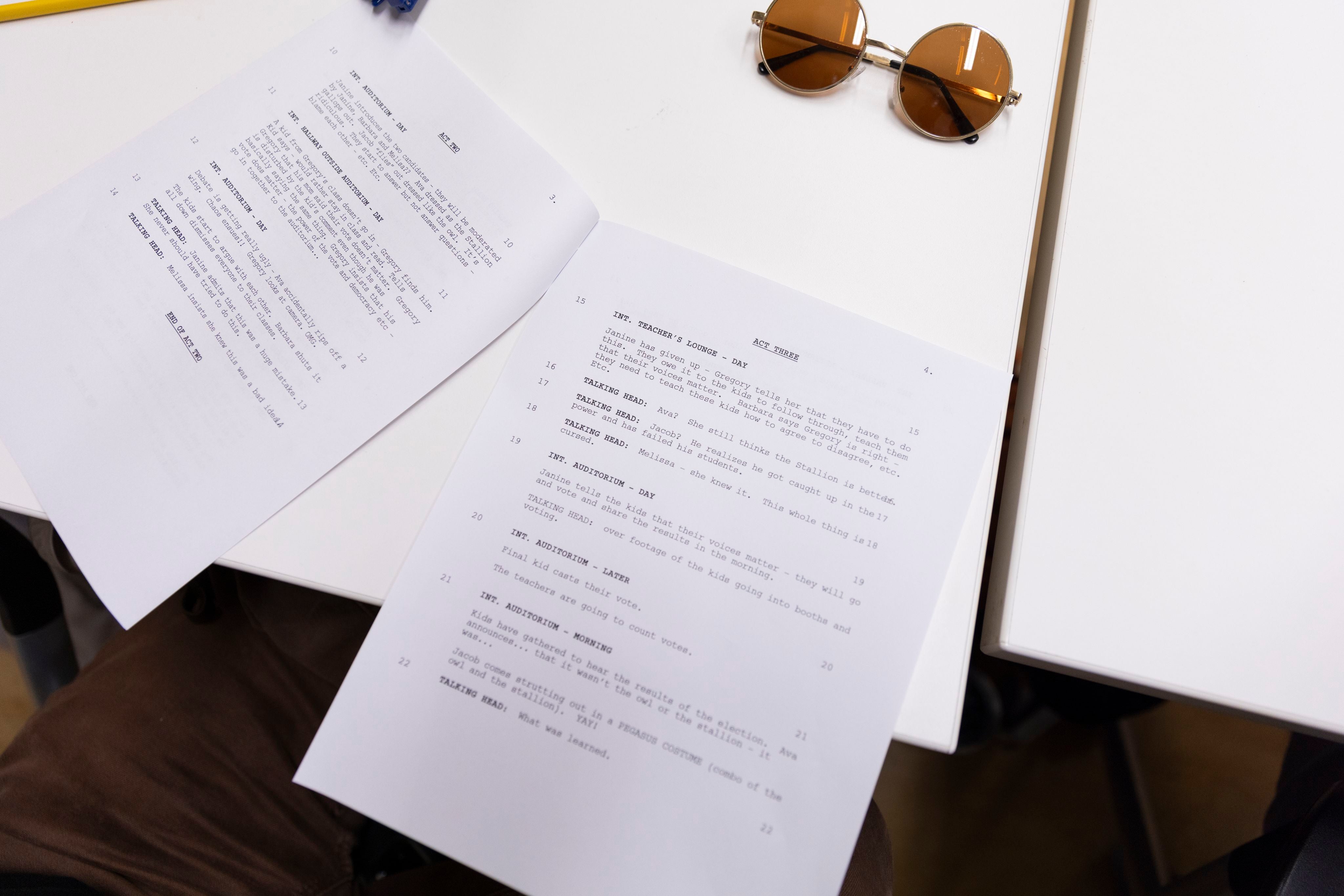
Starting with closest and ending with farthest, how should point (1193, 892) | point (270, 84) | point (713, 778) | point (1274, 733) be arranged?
point (713, 778) < point (270, 84) < point (1193, 892) < point (1274, 733)

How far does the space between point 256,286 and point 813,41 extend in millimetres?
470

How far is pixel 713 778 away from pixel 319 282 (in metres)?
0.45

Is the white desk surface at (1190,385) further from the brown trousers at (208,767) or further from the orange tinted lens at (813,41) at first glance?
the brown trousers at (208,767)

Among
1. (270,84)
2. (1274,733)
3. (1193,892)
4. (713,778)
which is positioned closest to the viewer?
(713,778)

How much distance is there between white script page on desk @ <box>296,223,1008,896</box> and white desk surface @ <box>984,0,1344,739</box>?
0.07m

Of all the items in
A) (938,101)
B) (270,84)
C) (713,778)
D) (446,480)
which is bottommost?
(713,778)

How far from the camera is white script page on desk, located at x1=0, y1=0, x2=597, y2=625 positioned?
0.50 meters

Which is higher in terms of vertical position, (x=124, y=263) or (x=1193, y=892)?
(x=124, y=263)

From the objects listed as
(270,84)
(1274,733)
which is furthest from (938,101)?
(1274,733)

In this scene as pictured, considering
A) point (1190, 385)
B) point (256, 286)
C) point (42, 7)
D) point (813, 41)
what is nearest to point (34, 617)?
point (256, 286)

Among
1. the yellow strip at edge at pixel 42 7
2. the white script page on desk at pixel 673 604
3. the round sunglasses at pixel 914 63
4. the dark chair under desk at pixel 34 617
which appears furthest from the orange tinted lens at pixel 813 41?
the dark chair under desk at pixel 34 617

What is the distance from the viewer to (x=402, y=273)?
527 millimetres

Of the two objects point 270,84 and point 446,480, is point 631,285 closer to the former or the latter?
point 446,480

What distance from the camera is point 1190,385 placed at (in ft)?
1.65
